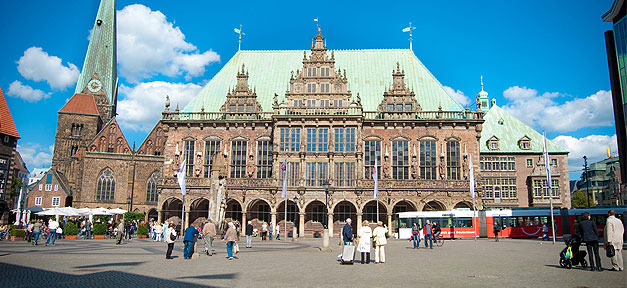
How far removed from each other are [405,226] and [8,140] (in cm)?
3578

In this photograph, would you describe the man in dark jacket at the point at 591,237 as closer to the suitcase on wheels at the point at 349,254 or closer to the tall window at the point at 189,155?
the suitcase on wheels at the point at 349,254

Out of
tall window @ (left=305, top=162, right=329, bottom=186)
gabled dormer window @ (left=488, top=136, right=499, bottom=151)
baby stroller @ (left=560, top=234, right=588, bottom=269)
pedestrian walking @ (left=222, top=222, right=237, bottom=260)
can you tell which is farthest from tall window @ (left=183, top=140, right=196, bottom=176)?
baby stroller @ (left=560, top=234, right=588, bottom=269)

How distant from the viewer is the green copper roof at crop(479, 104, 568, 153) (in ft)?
187

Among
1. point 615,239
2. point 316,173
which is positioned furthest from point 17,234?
point 615,239

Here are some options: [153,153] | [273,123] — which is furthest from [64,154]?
[273,123]

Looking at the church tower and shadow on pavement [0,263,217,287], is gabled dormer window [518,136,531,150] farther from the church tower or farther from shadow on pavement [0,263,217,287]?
the church tower

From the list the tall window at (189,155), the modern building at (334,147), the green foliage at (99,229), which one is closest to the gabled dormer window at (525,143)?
the modern building at (334,147)

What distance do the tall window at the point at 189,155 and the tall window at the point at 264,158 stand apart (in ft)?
21.3

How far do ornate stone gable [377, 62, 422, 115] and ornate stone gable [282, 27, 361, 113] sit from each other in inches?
149

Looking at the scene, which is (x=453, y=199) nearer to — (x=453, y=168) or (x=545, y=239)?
(x=453, y=168)

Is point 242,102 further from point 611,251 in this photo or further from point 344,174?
point 611,251

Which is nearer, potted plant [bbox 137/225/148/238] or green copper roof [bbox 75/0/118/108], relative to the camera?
potted plant [bbox 137/225/148/238]

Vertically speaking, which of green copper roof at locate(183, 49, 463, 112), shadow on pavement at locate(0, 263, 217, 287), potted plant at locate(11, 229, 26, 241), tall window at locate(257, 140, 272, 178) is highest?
green copper roof at locate(183, 49, 463, 112)

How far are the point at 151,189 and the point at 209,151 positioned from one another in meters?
19.9
